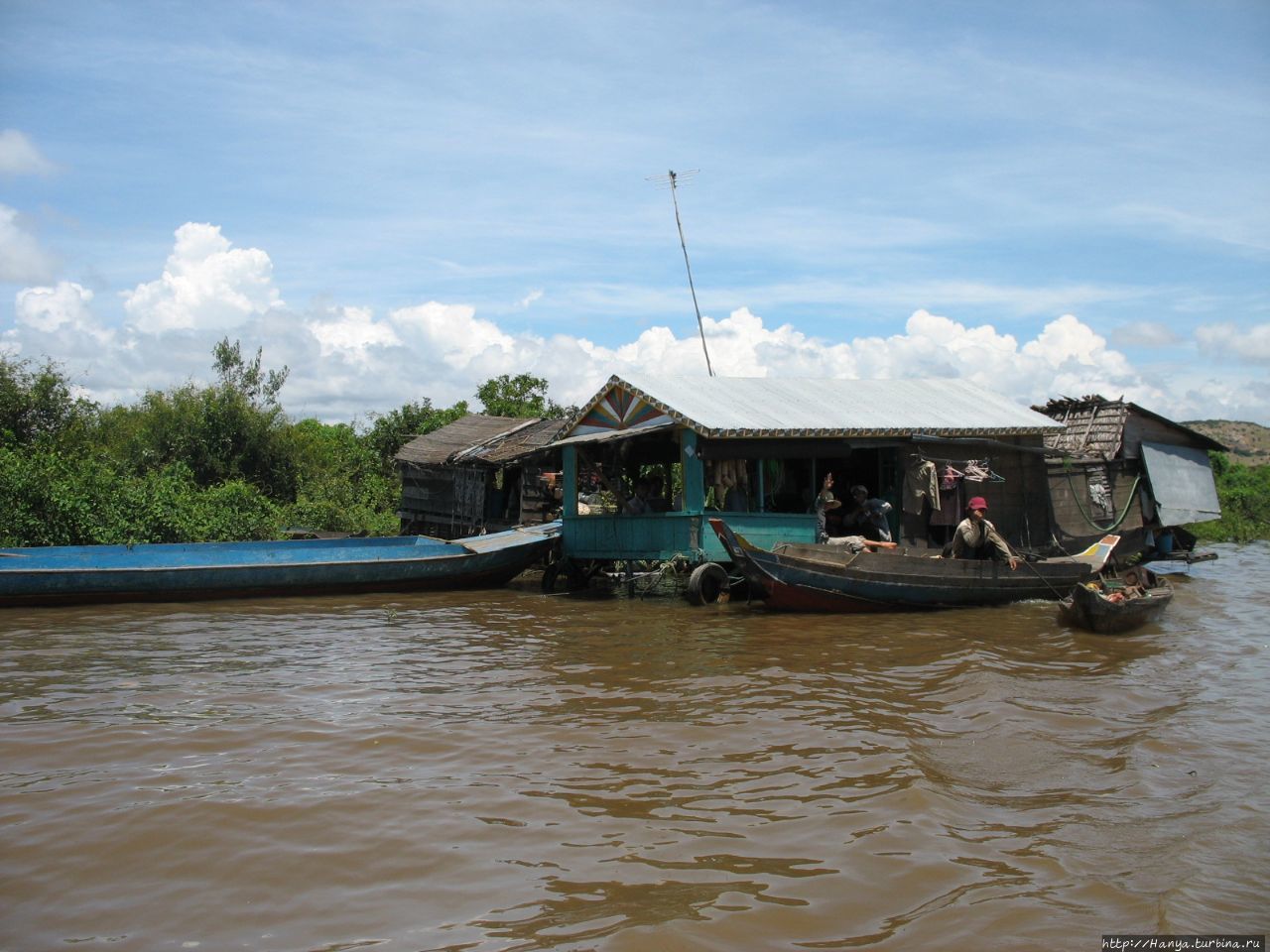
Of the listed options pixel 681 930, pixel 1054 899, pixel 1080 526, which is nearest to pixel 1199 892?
pixel 1054 899

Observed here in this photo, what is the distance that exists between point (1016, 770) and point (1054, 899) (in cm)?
189

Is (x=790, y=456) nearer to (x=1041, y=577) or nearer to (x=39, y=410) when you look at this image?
(x=1041, y=577)

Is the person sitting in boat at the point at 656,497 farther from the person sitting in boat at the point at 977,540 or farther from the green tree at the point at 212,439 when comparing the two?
the green tree at the point at 212,439

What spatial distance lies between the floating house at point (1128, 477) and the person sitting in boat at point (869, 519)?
382 cm

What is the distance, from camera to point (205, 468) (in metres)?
23.0

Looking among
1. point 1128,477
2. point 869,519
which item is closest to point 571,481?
point 869,519

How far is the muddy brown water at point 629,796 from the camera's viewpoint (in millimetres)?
4137

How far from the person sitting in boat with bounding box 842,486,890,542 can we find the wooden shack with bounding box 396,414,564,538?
569 centimetres

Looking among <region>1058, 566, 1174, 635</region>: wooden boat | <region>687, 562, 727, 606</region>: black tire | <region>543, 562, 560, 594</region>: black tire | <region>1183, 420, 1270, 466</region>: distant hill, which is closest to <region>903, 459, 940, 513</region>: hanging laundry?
<region>1058, 566, 1174, 635</region>: wooden boat

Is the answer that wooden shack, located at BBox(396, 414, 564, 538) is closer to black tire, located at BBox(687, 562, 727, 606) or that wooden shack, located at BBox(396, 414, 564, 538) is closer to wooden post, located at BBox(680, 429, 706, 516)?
wooden post, located at BBox(680, 429, 706, 516)

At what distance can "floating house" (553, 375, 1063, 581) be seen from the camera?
Result: 13.7 m

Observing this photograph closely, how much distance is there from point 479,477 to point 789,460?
7983 millimetres

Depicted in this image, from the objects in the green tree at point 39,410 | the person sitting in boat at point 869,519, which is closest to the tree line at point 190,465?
the green tree at point 39,410

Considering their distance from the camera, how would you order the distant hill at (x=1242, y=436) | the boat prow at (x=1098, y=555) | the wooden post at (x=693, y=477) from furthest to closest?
the distant hill at (x=1242, y=436), the wooden post at (x=693, y=477), the boat prow at (x=1098, y=555)
